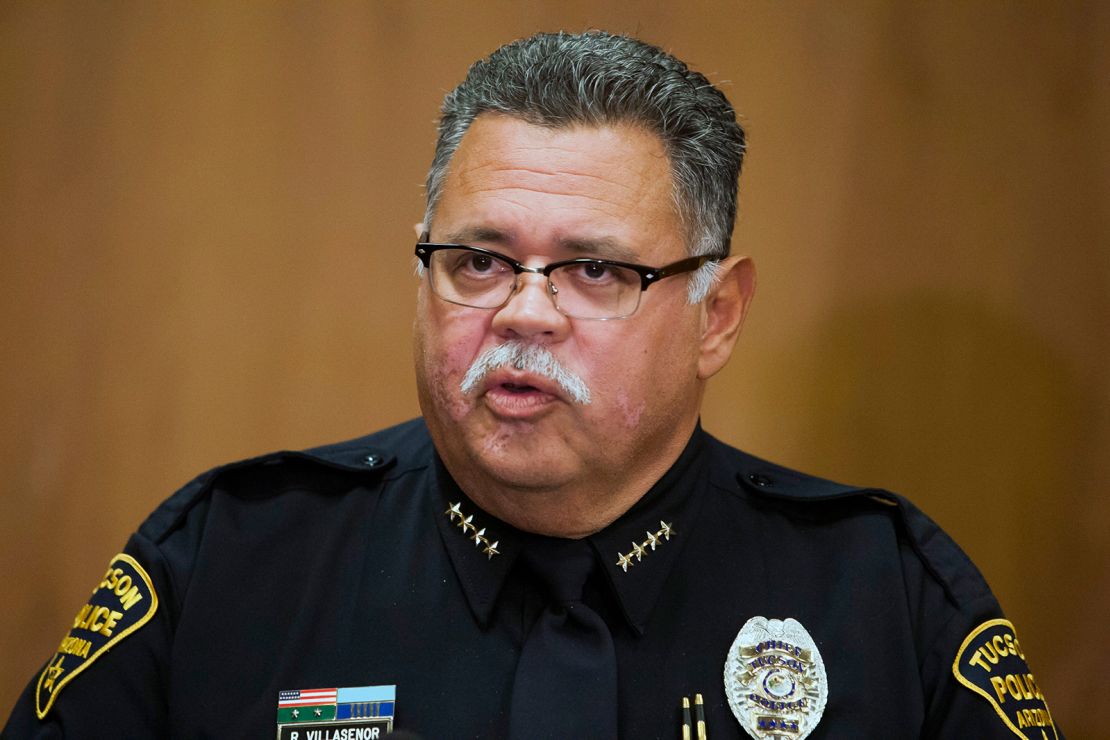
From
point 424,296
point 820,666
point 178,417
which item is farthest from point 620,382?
point 178,417

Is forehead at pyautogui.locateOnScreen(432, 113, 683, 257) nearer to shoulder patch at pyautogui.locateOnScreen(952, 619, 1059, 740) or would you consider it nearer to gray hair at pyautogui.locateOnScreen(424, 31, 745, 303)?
gray hair at pyautogui.locateOnScreen(424, 31, 745, 303)

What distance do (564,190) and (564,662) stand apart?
0.62m

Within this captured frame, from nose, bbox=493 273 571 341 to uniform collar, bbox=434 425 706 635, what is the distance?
0.30 metres

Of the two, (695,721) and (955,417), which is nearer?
(695,721)

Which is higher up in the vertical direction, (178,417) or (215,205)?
(215,205)

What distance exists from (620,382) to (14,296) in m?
1.37

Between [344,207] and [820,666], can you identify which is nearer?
[820,666]

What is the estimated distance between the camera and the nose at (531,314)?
5.23ft

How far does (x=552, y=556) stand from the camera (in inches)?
67.4

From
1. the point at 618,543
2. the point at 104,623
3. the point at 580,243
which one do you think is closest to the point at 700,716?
the point at 618,543

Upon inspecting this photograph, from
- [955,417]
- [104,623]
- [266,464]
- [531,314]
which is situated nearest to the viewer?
[531,314]

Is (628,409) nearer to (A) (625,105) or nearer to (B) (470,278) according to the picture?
(B) (470,278)

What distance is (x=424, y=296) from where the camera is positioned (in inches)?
68.8

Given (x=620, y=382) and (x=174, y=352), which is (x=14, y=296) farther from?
(x=620, y=382)
